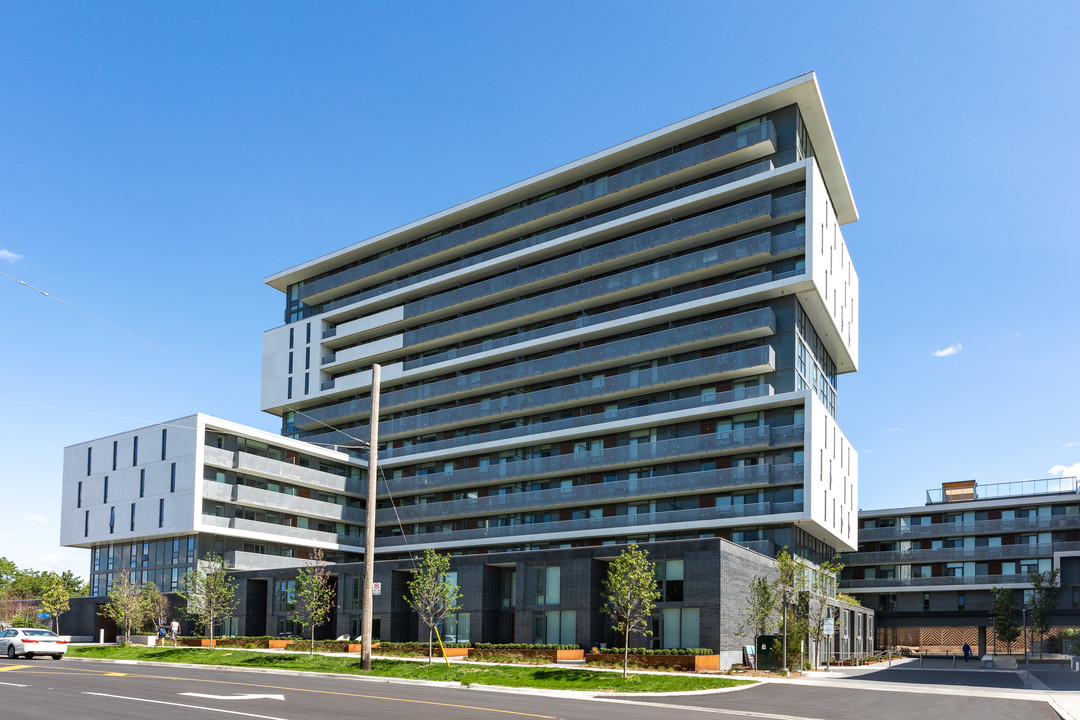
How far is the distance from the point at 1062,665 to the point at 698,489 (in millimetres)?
34546

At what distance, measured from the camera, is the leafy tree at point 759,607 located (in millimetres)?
44125

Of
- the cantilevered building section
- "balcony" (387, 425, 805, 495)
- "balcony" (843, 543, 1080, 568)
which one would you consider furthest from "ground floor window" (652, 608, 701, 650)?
"balcony" (843, 543, 1080, 568)

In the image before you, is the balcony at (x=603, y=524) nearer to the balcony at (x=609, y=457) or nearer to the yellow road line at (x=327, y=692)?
the balcony at (x=609, y=457)

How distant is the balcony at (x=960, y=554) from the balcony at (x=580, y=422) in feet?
140

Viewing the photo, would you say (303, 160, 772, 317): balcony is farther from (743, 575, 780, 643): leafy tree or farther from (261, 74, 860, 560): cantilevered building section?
(743, 575, 780, 643): leafy tree

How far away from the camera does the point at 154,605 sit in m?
59.2

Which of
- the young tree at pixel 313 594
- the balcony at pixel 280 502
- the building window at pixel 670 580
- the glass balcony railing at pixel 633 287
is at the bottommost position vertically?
the young tree at pixel 313 594

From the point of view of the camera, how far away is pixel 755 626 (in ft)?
148

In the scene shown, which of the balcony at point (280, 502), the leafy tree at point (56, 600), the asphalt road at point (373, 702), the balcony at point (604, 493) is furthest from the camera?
the leafy tree at point (56, 600)

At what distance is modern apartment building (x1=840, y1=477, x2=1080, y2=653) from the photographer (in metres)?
85.1

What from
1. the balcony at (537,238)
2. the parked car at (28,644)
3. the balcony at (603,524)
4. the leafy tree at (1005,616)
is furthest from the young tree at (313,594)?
the leafy tree at (1005,616)

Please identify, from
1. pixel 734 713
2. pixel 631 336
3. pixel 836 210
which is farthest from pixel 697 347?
pixel 734 713

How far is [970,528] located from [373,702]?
82663 millimetres

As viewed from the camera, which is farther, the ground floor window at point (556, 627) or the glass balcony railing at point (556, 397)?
the glass balcony railing at point (556, 397)
